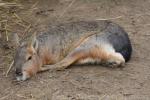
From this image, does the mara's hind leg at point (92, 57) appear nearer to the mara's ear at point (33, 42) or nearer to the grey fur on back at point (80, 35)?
the grey fur on back at point (80, 35)

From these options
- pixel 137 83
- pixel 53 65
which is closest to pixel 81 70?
pixel 53 65

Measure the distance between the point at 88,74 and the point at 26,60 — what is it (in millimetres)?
870

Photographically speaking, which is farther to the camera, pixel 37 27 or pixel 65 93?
pixel 37 27

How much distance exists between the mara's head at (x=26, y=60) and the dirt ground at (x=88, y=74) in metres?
0.11

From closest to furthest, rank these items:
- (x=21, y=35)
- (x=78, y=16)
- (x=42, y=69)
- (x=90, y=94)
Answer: (x=90, y=94) → (x=42, y=69) → (x=21, y=35) → (x=78, y=16)

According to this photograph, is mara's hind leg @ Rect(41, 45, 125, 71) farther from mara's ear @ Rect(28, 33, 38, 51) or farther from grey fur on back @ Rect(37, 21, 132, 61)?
mara's ear @ Rect(28, 33, 38, 51)

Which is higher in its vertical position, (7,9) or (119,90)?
(7,9)

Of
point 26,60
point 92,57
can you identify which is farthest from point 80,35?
point 26,60

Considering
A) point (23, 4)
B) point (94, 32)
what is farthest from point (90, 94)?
point (23, 4)

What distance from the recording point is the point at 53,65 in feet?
23.4

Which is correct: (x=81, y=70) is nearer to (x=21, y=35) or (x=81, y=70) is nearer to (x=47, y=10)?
(x=21, y=35)

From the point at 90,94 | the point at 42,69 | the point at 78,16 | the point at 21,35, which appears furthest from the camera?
the point at 78,16

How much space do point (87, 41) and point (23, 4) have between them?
8.31 feet

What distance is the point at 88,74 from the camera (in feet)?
22.7
